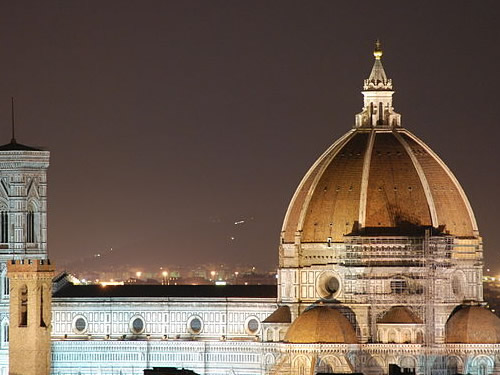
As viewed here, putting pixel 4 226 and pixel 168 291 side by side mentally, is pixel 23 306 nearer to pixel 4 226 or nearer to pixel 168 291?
pixel 4 226

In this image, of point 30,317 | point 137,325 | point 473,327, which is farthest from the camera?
point 137,325

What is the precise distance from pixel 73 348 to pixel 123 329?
3.04 metres

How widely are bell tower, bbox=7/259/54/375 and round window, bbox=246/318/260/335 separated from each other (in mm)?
14350

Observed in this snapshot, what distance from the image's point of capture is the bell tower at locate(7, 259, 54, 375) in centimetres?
17762

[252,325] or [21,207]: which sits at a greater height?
[21,207]

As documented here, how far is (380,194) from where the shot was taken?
183 meters

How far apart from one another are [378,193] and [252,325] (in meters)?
11.4

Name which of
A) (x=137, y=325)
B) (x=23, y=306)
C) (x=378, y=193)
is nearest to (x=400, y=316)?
(x=378, y=193)

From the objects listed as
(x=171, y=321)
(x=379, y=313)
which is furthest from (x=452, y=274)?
(x=171, y=321)

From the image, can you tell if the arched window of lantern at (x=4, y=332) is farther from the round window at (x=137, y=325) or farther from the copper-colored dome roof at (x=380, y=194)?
the copper-colored dome roof at (x=380, y=194)

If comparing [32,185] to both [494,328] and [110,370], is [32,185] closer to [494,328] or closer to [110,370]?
[110,370]

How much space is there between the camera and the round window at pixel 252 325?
621ft

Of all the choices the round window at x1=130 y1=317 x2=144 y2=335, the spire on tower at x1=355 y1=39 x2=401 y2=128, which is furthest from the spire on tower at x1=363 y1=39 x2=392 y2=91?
the round window at x1=130 y1=317 x2=144 y2=335

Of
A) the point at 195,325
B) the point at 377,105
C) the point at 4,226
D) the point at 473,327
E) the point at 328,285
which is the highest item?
the point at 377,105
